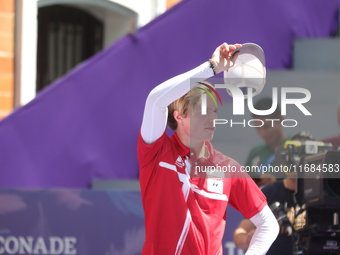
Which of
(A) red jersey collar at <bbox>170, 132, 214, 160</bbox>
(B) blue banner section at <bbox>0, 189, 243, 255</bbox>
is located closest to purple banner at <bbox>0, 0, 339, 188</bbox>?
(B) blue banner section at <bbox>0, 189, 243, 255</bbox>

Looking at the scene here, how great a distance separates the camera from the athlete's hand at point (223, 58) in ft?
10.6

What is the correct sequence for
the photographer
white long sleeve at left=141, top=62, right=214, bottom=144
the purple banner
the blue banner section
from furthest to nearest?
the purple banner
the blue banner section
the photographer
white long sleeve at left=141, top=62, right=214, bottom=144

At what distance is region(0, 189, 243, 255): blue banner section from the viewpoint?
5785 mm

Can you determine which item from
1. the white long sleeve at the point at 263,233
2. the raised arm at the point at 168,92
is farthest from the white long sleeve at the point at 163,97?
the white long sleeve at the point at 263,233

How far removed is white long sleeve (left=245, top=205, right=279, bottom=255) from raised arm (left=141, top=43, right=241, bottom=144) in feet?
1.84

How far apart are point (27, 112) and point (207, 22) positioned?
1.70 meters

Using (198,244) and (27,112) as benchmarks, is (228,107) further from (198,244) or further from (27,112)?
(27,112)

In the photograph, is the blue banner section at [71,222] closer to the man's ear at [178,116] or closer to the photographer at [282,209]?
the photographer at [282,209]

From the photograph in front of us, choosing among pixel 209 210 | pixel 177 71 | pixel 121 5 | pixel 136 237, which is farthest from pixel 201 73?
pixel 121 5

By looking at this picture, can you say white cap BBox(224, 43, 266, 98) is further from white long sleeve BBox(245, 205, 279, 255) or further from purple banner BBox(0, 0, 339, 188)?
purple banner BBox(0, 0, 339, 188)

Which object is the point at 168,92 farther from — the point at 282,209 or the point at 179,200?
the point at 282,209

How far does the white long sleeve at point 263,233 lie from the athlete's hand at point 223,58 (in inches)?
25.3

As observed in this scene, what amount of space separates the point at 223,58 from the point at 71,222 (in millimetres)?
2964

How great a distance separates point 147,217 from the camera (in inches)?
130
